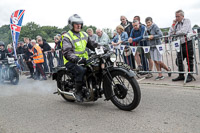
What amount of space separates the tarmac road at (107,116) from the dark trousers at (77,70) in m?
0.67

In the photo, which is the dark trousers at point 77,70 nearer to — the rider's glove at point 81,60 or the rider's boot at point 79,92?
the rider's boot at point 79,92

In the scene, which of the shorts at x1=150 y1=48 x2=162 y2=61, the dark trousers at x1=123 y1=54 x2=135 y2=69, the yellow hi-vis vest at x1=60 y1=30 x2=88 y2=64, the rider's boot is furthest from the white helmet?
the dark trousers at x1=123 y1=54 x2=135 y2=69

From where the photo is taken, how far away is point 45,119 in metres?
3.91

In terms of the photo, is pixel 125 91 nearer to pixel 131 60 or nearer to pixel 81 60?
pixel 81 60

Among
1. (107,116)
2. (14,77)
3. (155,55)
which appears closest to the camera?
(107,116)

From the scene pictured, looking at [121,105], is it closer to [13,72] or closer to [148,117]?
[148,117]

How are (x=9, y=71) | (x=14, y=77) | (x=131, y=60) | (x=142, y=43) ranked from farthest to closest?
(x=9, y=71)
(x=14, y=77)
(x=131, y=60)
(x=142, y=43)

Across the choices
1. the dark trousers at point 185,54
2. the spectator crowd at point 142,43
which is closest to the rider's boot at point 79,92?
the spectator crowd at point 142,43

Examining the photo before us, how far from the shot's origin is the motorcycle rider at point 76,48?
4021mm

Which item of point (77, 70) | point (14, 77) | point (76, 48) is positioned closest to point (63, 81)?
point (77, 70)

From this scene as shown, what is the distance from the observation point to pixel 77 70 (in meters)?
4.19

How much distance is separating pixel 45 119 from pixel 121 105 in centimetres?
147

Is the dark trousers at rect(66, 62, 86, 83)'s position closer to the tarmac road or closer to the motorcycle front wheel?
the motorcycle front wheel

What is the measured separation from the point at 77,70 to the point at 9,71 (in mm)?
5852
